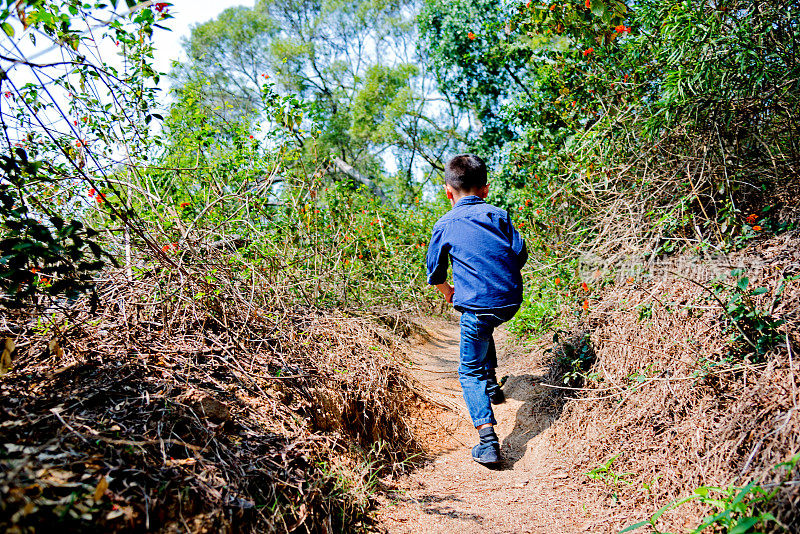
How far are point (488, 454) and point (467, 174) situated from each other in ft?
6.07

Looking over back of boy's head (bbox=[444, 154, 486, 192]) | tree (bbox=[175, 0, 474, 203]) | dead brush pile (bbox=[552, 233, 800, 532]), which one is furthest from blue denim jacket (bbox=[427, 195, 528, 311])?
tree (bbox=[175, 0, 474, 203])

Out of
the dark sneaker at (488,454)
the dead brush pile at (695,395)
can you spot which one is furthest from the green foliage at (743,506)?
the dark sneaker at (488,454)

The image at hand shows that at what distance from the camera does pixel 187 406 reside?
1.91 m

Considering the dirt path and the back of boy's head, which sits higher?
the back of boy's head

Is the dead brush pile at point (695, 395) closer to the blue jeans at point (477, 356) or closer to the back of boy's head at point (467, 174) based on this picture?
the blue jeans at point (477, 356)

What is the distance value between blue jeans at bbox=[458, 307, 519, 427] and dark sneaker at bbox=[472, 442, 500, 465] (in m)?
0.13

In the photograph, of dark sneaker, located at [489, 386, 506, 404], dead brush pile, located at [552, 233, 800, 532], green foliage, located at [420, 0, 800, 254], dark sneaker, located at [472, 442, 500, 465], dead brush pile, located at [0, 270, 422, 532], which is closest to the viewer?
dead brush pile, located at [0, 270, 422, 532]

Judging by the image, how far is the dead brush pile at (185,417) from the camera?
1.40m

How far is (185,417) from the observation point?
1.86 m

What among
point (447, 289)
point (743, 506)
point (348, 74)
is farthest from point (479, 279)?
point (348, 74)

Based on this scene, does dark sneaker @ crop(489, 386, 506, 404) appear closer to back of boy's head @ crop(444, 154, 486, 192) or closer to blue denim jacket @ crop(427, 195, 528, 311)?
blue denim jacket @ crop(427, 195, 528, 311)

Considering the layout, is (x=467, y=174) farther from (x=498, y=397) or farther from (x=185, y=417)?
(x=185, y=417)

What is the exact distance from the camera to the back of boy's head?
3.25 m

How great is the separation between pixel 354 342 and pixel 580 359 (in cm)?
156
